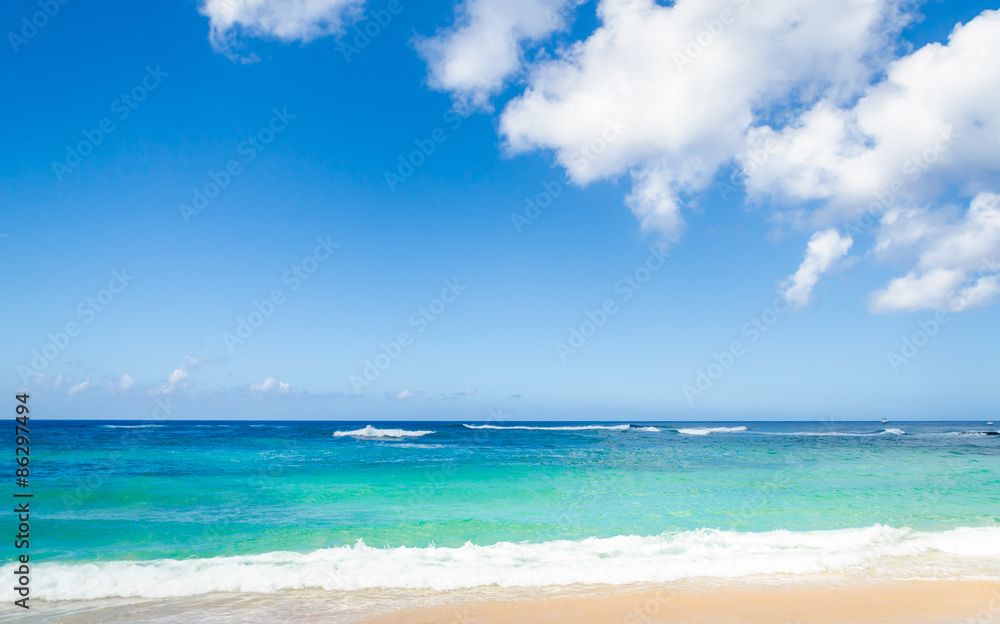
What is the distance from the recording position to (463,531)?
36.3 ft

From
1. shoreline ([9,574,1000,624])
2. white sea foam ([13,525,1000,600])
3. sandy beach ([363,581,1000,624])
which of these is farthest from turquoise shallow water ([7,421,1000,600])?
sandy beach ([363,581,1000,624])

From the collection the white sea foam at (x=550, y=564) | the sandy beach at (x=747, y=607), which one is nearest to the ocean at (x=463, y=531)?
the white sea foam at (x=550, y=564)

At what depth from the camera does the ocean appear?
7801mm

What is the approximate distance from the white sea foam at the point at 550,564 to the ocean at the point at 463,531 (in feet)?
0.13

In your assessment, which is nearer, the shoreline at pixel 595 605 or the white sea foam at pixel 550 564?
the shoreline at pixel 595 605

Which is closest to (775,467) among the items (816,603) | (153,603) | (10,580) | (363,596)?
(816,603)

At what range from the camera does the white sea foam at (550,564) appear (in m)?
7.73

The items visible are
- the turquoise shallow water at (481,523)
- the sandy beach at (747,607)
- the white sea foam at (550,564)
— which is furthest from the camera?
the turquoise shallow water at (481,523)

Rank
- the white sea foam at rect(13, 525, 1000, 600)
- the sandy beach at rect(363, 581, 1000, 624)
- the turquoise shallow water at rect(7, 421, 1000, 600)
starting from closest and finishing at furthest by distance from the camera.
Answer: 1. the sandy beach at rect(363, 581, 1000, 624)
2. the white sea foam at rect(13, 525, 1000, 600)
3. the turquoise shallow water at rect(7, 421, 1000, 600)

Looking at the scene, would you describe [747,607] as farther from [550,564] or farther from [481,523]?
[481,523]

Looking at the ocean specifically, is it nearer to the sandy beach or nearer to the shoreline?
the shoreline

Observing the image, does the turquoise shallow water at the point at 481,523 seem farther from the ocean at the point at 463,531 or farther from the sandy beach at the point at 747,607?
the sandy beach at the point at 747,607

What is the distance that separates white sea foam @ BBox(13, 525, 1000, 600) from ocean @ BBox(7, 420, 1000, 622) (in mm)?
39

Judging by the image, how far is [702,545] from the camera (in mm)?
9836
